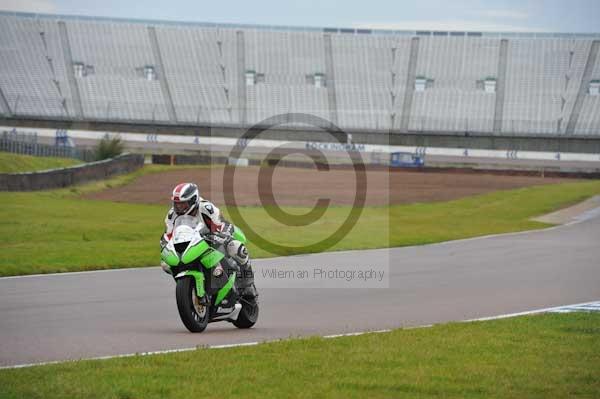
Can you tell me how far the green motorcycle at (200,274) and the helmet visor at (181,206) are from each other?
101 millimetres

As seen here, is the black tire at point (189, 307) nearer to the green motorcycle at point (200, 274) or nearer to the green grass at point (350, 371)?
the green motorcycle at point (200, 274)

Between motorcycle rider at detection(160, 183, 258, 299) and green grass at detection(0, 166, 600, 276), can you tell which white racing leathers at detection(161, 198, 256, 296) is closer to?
motorcycle rider at detection(160, 183, 258, 299)

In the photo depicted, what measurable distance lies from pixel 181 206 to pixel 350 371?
287cm

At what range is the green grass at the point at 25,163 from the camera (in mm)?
37562

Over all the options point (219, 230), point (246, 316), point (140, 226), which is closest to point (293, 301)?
point (246, 316)

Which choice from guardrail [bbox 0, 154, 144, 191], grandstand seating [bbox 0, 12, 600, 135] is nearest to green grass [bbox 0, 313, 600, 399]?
guardrail [bbox 0, 154, 144, 191]

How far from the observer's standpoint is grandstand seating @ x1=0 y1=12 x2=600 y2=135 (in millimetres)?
67312

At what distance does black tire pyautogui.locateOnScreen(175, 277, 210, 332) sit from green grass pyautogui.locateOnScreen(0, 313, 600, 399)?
972 millimetres

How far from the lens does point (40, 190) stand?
33812 millimetres

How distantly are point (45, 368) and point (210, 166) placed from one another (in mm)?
48121

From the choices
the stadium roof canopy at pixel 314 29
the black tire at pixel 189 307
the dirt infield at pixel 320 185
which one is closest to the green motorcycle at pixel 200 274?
the black tire at pixel 189 307

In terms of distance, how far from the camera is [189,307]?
30.6 ft

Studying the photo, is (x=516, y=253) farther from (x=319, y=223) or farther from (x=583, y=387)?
(x=583, y=387)

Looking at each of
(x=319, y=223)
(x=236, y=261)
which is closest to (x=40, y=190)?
(x=319, y=223)
